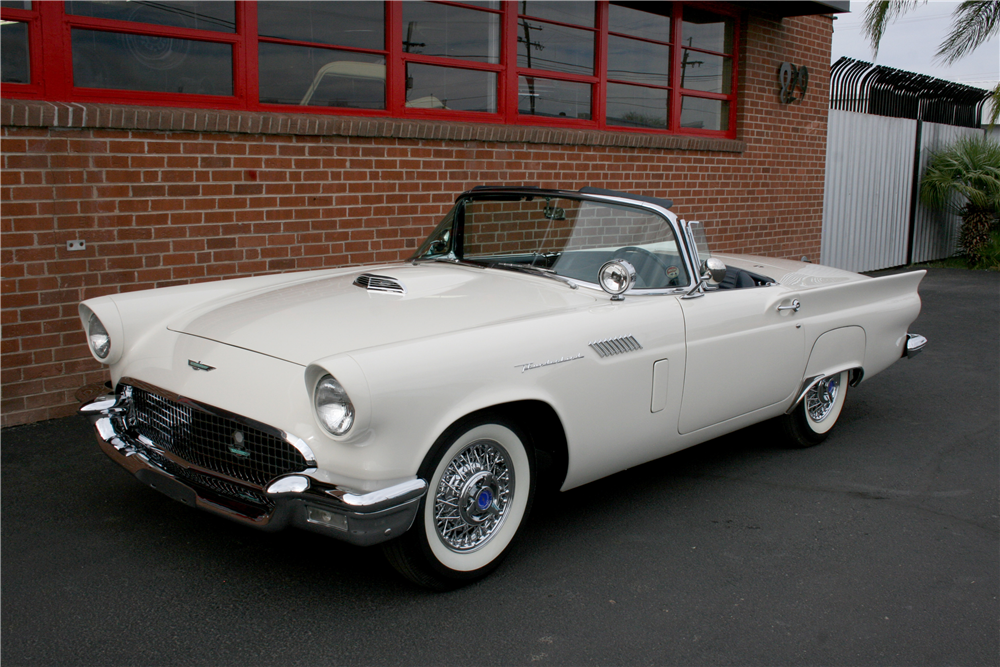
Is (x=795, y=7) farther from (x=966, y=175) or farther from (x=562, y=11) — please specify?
(x=966, y=175)

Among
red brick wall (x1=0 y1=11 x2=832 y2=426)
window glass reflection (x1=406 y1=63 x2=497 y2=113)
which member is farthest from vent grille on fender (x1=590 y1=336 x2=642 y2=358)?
window glass reflection (x1=406 y1=63 x2=497 y2=113)

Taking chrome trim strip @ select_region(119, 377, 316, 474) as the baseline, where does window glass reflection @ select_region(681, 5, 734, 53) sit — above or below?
above

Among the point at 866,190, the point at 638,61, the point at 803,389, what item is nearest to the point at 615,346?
the point at 803,389

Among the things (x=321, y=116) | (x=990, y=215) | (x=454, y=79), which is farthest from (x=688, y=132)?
(x=990, y=215)

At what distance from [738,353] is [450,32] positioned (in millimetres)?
4083

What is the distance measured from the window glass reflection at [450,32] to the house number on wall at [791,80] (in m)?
4.52

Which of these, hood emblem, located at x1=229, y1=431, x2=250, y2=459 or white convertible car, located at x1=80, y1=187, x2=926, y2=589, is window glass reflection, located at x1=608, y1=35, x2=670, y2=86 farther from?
hood emblem, located at x1=229, y1=431, x2=250, y2=459

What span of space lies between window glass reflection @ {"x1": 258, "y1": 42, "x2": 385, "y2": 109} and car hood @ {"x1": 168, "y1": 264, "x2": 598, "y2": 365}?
231 centimetres

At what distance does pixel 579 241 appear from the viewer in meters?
4.07

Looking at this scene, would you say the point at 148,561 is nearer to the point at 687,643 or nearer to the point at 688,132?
the point at 687,643

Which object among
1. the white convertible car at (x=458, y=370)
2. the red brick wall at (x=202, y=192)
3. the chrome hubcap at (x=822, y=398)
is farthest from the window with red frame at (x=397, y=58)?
the chrome hubcap at (x=822, y=398)

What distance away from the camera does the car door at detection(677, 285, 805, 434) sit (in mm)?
3881

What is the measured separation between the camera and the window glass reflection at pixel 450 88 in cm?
668

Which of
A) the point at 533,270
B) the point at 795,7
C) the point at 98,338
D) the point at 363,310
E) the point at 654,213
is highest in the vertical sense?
the point at 795,7
